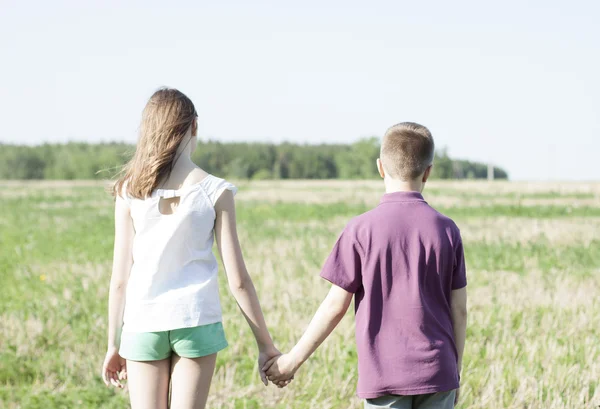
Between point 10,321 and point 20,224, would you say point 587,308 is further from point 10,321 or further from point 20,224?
point 20,224

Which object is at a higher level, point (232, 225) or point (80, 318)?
point (232, 225)

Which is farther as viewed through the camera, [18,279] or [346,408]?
[18,279]

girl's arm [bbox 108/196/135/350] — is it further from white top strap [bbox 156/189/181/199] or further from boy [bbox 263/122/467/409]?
boy [bbox 263/122/467/409]

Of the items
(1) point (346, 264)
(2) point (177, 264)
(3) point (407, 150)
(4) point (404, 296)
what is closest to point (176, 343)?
(2) point (177, 264)

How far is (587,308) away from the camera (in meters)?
8.13

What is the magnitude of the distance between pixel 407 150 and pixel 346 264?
49 cm

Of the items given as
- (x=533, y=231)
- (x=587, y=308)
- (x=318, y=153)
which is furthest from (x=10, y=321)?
(x=318, y=153)

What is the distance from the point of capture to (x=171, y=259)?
3.16 metres

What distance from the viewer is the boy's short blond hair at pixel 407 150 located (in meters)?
3.07

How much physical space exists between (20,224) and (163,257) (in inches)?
853

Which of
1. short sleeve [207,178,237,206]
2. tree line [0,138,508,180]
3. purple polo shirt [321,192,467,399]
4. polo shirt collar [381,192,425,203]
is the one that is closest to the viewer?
purple polo shirt [321,192,467,399]

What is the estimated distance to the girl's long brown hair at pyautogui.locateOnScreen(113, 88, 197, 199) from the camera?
127 inches

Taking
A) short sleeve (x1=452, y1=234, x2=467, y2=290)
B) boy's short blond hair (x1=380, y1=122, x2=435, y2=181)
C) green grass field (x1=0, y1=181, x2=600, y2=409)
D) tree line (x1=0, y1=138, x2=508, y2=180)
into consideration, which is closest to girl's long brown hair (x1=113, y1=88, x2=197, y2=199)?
boy's short blond hair (x1=380, y1=122, x2=435, y2=181)

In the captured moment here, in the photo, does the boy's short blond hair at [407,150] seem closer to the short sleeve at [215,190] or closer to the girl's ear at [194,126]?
the short sleeve at [215,190]
